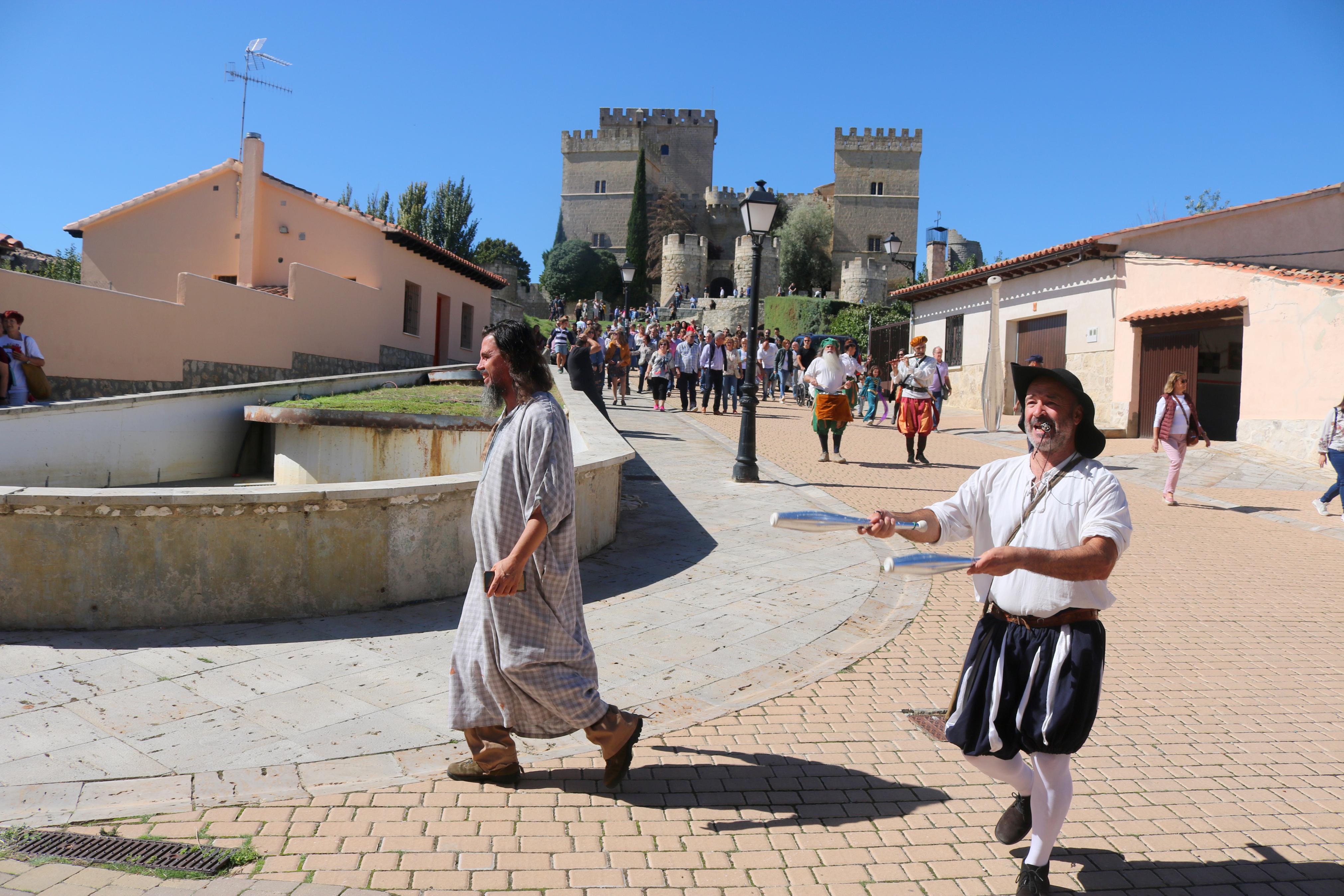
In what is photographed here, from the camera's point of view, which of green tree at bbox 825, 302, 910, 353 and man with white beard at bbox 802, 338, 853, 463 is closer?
man with white beard at bbox 802, 338, 853, 463

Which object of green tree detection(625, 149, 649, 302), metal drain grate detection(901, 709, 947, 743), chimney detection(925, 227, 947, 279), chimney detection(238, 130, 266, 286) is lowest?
metal drain grate detection(901, 709, 947, 743)

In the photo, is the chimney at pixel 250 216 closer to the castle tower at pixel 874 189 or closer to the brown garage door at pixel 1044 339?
the brown garage door at pixel 1044 339

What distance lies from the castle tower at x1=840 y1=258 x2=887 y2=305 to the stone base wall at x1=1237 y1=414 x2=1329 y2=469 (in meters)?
41.4

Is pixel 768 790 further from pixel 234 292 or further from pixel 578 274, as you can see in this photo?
pixel 578 274

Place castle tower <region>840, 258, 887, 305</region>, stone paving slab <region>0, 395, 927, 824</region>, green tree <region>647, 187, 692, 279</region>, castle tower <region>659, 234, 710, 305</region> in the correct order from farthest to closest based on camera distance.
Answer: green tree <region>647, 187, 692, 279</region> → castle tower <region>659, 234, 710, 305</region> → castle tower <region>840, 258, 887, 305</region> → stone paving slab <region>0, 395, 927, 824</region>

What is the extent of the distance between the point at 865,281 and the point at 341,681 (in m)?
55.5

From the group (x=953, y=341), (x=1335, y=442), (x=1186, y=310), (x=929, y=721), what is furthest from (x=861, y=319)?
(x=929, y=721)

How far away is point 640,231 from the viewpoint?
231 feet

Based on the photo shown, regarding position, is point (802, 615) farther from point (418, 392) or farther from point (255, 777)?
point (418, 392)

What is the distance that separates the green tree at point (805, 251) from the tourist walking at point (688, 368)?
1743 inches

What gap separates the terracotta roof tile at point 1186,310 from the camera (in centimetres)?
1639

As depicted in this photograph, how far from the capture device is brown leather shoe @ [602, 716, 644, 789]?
132 inches

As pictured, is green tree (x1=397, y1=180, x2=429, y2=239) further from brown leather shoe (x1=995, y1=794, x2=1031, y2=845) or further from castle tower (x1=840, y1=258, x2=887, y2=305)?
brown leather shoe (x1=995, y1=794, x2=1031, y2=845)

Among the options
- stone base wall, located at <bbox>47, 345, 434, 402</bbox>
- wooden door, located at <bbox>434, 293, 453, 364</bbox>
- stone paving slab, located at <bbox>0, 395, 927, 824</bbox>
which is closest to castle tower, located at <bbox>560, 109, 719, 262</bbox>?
wooden door, located at <bbox>434, 293, 453, 364</bbox>
